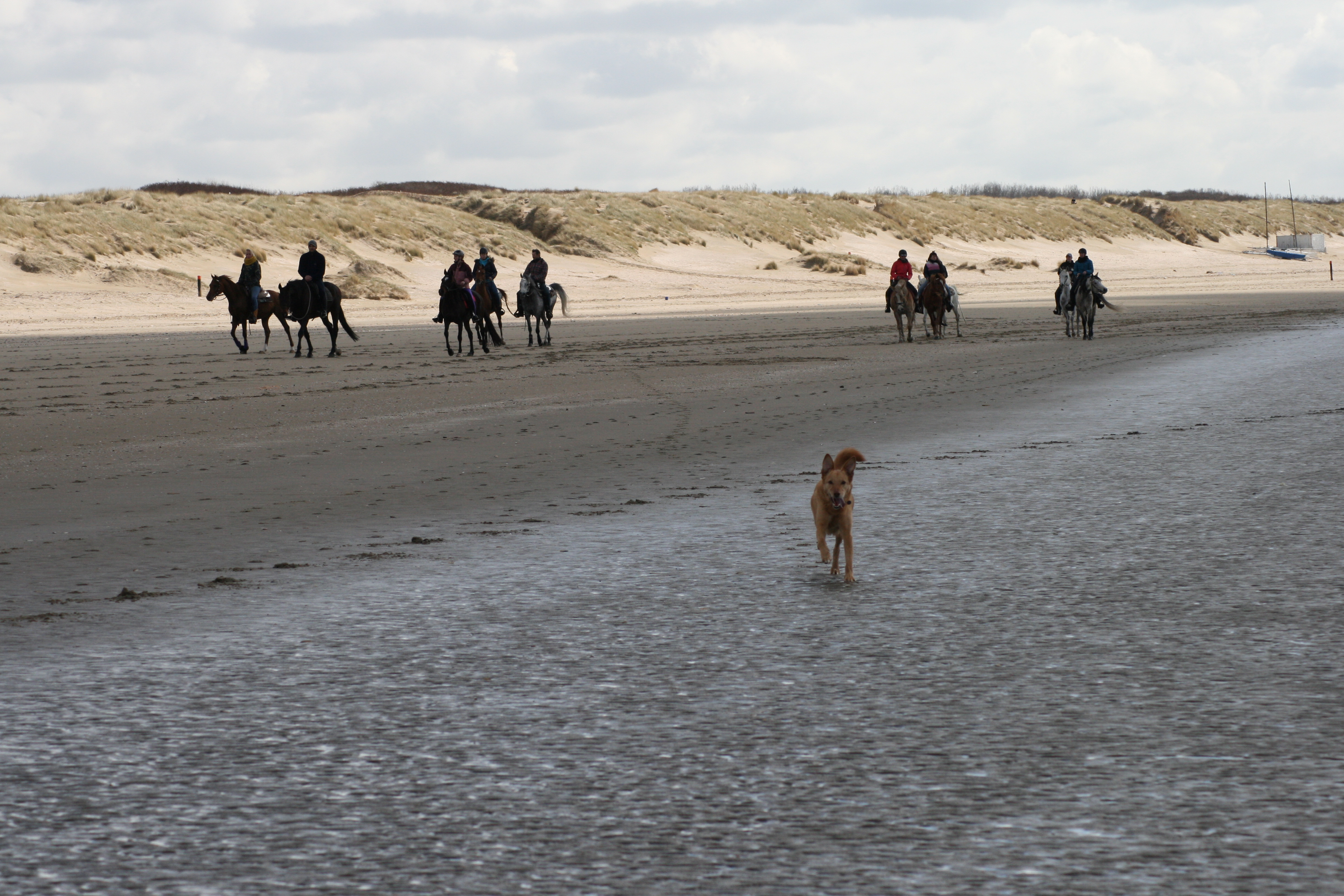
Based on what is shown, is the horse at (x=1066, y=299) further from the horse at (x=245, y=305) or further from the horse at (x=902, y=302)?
the horse at (x=245, y=305)

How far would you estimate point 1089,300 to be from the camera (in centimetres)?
2852

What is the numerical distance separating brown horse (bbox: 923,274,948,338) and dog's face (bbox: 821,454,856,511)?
2334cm

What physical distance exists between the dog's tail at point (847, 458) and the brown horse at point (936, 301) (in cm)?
2326

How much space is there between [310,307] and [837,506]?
73.7 ft

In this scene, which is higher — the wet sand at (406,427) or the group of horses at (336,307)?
the group of horses at (336,307)

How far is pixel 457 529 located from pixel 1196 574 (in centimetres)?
406

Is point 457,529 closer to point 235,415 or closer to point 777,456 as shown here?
point 777,456

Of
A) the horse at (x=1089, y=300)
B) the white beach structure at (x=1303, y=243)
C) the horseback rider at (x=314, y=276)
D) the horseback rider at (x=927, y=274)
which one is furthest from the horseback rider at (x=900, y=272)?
the white beach structure at (x=1303, y=243)

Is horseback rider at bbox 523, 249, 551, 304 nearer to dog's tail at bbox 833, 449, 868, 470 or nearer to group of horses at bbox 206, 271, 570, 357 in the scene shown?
group of horses at bbox 206, 271, 570, 357

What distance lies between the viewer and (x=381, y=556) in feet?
26.6

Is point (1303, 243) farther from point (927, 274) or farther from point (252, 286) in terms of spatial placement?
point (252, 286)

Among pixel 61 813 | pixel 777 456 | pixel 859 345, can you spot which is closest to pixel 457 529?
pixel 777 456

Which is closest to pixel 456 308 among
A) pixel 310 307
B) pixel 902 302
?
pixel 310 307

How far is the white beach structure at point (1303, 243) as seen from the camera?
385 feet
